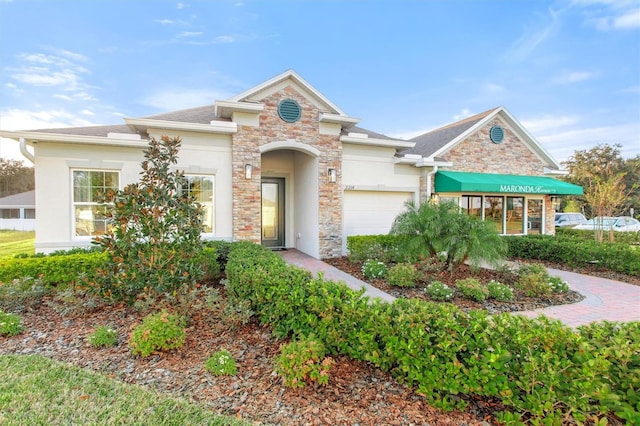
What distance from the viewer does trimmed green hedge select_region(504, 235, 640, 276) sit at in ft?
31.6

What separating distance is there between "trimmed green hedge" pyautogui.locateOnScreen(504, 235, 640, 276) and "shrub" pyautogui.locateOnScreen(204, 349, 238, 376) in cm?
1248

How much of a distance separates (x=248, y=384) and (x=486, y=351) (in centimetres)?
275

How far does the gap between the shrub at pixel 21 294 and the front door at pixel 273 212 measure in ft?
26.8

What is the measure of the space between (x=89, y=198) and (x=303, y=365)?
393 inches

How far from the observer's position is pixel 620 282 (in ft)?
29.6

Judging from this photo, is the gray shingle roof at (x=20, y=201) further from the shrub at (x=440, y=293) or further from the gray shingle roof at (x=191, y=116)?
the shrub at (x=440, y=293)

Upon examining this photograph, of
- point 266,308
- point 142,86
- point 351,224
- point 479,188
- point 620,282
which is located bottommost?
point 620,282

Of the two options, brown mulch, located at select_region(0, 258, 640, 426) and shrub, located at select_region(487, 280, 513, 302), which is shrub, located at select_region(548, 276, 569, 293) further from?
brown mulch, located at select_region(0, 258, 640, 426)

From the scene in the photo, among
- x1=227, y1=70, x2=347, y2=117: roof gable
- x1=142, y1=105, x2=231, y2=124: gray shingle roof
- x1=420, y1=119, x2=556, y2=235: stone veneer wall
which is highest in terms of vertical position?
x1=227, y1=70, x2=347, y2=117: roof gable

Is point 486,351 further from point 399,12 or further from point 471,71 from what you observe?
point 471,71

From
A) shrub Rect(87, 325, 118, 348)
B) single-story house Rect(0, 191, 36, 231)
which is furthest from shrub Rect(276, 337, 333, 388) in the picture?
single-story house Rect(0, 191, 36, 231)

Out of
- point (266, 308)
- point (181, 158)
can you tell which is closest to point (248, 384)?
point (266, 308)

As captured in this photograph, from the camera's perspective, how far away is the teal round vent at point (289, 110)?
11211 millimetres

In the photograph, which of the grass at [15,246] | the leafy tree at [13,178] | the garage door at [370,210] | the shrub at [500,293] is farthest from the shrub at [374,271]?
the leafy tree at [13,178]
